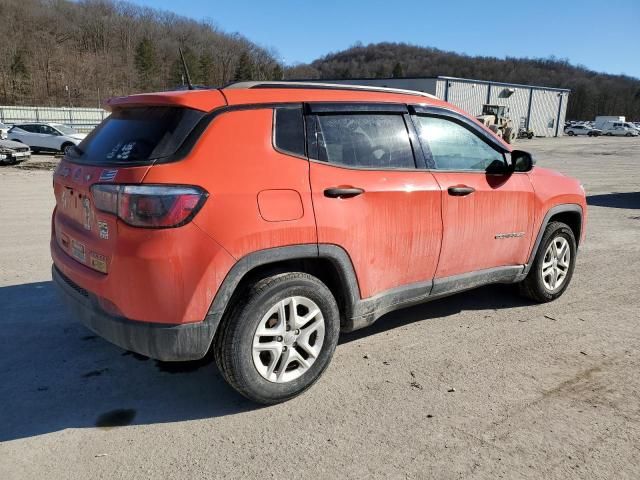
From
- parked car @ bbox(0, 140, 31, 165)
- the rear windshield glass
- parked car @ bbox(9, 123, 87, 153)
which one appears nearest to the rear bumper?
the rear windshield glass

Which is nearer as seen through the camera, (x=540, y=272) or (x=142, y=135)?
(x=142, y=135)

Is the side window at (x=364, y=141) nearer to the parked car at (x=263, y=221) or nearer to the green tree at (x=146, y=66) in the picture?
the parked car at (x=263, y=221)

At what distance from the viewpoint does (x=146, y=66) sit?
93.6 m

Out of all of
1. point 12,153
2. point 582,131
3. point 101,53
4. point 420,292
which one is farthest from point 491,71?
point 420,292

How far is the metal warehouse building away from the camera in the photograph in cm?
5041

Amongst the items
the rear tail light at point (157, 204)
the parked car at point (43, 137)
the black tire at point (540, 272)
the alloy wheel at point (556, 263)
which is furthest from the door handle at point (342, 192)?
the parked car at point (43, 137)

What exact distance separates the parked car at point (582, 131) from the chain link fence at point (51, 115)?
193 feet

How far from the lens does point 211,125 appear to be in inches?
110

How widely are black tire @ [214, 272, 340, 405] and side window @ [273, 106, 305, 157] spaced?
75 centimetres

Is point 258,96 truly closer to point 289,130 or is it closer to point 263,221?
point 289,130

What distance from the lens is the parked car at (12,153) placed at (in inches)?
706

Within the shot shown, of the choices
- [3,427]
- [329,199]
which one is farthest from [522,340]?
[3,427]

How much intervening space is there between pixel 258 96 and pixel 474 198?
1.86 meters

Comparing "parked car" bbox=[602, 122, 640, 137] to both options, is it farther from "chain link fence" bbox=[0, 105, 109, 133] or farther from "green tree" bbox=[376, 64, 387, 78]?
"green tree" bbox=[376, 64, 387, 78]
